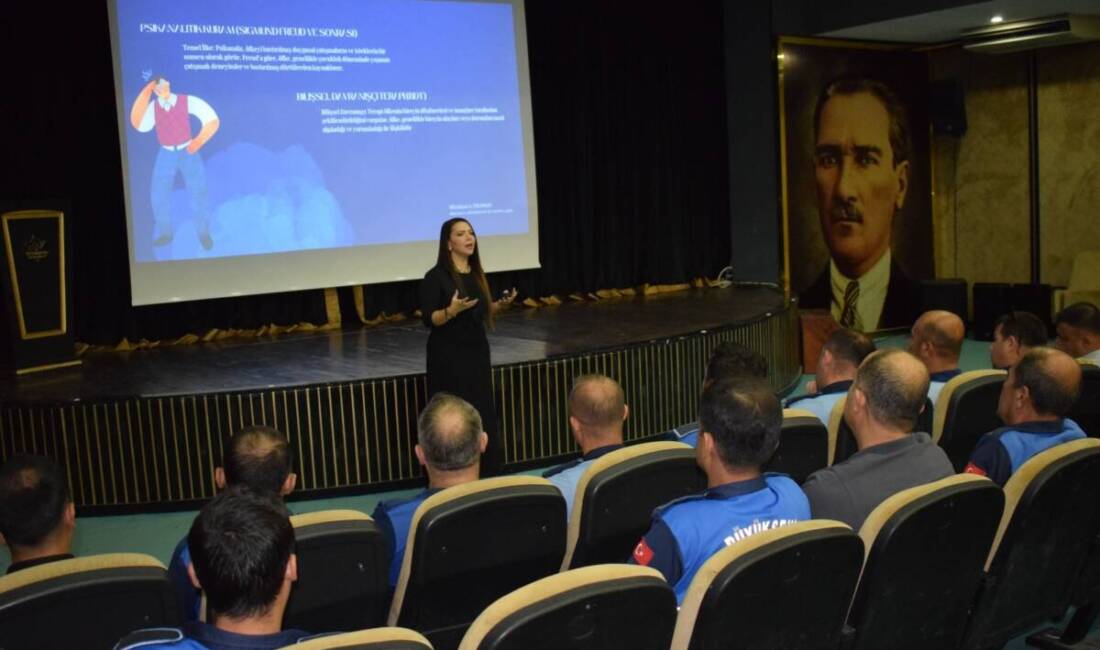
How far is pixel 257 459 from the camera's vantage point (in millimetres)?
2645

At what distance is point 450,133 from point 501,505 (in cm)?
572

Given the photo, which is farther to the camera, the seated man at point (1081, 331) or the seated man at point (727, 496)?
the seated man at point (1081, 331)

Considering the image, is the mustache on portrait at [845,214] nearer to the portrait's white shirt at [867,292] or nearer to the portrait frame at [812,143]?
the portrait frame at [812,143]

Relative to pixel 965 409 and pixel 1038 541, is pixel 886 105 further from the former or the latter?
pixel 1038 541

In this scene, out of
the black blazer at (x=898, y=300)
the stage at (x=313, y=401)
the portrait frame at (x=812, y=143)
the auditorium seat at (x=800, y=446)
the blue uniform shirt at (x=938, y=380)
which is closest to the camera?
the auditorium seat at (x=800, y=446)

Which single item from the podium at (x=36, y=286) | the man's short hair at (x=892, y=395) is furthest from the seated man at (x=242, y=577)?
the podium at (x=36, y=286)

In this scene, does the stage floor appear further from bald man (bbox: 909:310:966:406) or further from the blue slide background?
bald man (bbox: 909:310:966:406)

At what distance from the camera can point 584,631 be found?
158cm

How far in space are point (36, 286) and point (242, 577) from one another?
492 centimetres

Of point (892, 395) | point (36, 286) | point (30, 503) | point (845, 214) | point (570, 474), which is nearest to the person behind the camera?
point (30, 503)

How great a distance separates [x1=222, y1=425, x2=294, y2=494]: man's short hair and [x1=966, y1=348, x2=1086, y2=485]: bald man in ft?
5.73

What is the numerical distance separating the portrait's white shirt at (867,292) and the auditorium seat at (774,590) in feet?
26.5

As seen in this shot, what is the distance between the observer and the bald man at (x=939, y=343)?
12.3ft

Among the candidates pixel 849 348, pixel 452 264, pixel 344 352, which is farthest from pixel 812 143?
pixel 849 348
